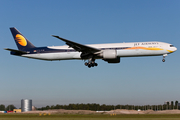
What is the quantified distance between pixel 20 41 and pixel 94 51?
1670 cm

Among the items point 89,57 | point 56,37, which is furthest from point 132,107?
point 56,37

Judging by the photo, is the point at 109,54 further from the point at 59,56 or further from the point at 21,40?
the point at 21,40

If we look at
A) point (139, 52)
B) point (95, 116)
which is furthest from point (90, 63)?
point (95, 116)

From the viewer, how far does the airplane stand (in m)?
36.0

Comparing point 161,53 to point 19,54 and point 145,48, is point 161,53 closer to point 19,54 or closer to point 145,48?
point 145,48

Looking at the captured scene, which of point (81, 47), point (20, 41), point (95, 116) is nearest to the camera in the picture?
point (81, 47)

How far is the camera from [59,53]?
39844 mm

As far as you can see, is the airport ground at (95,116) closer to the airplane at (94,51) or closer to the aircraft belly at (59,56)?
the airplane at (94,51)

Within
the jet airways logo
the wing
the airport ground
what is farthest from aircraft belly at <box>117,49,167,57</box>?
the jet airways logo

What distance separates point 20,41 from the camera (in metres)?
46.1

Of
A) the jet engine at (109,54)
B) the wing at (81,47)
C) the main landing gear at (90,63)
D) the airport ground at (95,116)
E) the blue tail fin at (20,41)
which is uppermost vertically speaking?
the blue tail fin at (20,41)

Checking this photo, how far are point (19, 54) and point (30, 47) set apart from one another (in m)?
2.68

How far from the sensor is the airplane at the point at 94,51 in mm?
36000

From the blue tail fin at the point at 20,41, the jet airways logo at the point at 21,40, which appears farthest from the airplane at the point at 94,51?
the jet airways logo at the point at 21,40
